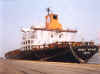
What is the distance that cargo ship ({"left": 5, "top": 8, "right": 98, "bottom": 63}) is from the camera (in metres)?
18.4

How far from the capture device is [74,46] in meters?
18.5

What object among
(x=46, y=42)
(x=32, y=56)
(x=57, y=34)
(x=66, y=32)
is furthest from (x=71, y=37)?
(x=32, y=56)

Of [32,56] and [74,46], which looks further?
[32,56]

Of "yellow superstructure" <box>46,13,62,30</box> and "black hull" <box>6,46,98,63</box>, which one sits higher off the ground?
"yellow superstructure" <box>46,13,62,30</box>

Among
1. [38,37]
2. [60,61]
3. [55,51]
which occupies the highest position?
[38,37]

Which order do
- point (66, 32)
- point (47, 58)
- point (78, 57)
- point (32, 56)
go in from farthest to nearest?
point (66, 32) < point (32, 56) < point (47, 58) < point (78, 57)

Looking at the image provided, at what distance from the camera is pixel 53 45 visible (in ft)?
64.1

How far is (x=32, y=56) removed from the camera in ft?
73.8

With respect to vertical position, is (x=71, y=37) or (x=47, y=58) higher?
(x=71, y=37)

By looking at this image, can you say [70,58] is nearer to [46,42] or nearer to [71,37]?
[46,42]

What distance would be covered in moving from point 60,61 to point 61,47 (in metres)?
1.78

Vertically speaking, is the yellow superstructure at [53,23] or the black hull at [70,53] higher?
the yellow superstructure at [53,23]

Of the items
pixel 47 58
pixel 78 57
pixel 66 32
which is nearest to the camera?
pixel 78 57

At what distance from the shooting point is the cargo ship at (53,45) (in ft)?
60.3
